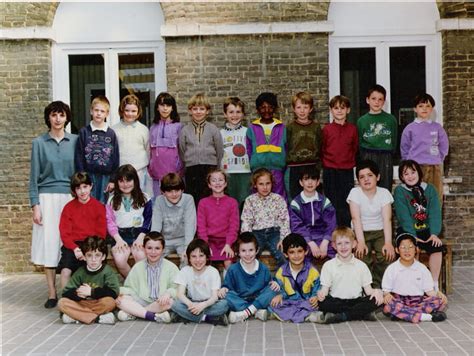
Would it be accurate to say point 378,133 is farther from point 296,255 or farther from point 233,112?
point 296,255

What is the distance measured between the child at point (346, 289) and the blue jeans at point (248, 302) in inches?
21.4

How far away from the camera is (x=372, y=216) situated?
7.39 meters

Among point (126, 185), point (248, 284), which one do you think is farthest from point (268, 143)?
point (248, 284)

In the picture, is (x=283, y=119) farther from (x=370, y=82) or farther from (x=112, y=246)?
(x=112, y=246)

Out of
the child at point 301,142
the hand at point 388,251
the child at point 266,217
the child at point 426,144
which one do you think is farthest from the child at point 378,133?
the child at point 266,217

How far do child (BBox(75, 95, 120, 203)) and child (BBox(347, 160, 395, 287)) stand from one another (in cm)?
296

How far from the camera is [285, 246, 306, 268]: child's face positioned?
6.79m

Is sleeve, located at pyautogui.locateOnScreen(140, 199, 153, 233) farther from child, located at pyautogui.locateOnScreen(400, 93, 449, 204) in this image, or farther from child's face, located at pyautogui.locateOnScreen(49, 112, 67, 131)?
child, located at pyautogui.locateOnScreen(400, 93, 449, 204)

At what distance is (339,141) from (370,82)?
2.59 metres

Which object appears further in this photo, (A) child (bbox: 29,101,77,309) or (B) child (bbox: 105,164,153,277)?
(A) child (bbox: 29,101,77,309)

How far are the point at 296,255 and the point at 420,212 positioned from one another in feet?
5.59

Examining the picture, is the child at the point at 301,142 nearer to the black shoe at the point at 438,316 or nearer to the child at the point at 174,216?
the child at the point at 174,216

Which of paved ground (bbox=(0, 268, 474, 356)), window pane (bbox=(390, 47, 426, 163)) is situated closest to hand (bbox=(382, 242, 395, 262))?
paved ground (bbox=(0, 268, 474, 356))

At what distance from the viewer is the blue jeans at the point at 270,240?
7523 millimetres
